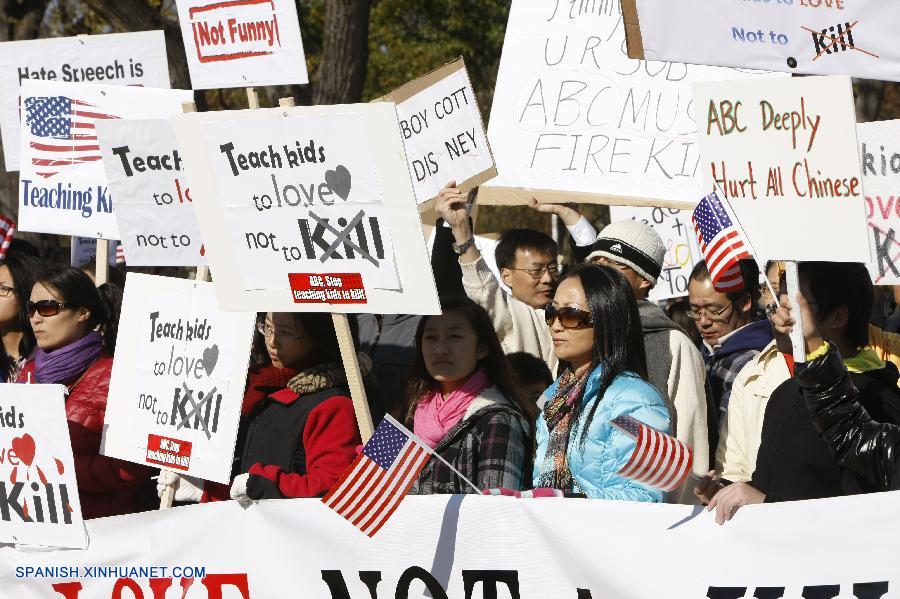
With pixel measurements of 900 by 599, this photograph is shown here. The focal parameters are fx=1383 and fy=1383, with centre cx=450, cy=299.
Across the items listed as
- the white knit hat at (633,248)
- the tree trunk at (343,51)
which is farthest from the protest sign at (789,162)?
the tree trunk at (343,51)

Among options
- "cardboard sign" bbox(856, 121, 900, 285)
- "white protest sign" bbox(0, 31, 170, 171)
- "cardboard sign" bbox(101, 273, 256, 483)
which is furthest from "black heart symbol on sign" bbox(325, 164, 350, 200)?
"white protest sign" bbox(0, 31, 170, 171)

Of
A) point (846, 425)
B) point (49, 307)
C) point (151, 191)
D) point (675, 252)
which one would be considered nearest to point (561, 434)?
point (846, 425)

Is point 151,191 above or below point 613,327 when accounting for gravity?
above

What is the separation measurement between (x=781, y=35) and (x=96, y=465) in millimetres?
3001

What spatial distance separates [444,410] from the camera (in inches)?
187

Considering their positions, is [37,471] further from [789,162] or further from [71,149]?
[789,162]

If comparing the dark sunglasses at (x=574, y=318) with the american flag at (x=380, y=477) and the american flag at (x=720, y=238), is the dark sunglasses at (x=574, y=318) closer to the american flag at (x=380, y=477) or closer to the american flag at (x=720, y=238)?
the american flag at (x=720, y=238)

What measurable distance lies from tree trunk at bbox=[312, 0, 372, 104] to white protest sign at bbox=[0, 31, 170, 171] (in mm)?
4509

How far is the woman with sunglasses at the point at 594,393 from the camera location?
4.19 metres

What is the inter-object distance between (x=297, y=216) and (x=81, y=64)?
12.6 feet

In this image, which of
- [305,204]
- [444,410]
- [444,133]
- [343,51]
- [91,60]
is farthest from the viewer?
[343,51]

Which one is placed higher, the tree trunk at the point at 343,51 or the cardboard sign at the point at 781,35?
the tree trunk at the point at 343,51

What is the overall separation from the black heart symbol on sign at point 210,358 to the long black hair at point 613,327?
4.51ft

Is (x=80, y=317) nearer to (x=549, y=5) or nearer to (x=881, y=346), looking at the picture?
(x=549, y=5)
